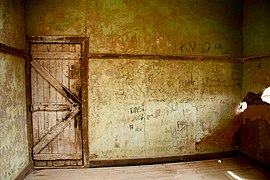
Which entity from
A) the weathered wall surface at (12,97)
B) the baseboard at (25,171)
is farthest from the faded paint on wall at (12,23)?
the baseboard at (25,171)

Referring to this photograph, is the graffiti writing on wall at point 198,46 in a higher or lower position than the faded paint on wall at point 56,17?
lower

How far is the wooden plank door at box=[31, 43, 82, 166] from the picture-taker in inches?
137

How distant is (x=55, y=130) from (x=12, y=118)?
29.4 inches

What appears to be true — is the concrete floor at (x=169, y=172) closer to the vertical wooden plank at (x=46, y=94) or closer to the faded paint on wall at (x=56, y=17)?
the vertical wooden plank at (x=46, y=94)

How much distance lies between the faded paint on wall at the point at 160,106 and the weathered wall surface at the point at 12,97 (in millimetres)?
1011

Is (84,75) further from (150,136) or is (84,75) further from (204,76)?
(204,76)

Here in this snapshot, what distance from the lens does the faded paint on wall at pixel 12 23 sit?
2709 mm

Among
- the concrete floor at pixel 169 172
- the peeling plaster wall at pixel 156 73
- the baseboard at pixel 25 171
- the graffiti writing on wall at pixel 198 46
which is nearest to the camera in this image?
the baseboard at pixel 25 171

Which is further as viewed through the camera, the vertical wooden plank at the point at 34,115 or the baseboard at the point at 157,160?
the baseboard at the point at 157,160

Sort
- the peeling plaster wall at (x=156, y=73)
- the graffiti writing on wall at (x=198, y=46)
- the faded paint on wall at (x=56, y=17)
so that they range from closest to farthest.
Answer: the faded paint on wall at (x=56, y=17) < the peeling plaster wall at (x=156, y=73) < the graffiti writing on wall at (x=198, y=46)

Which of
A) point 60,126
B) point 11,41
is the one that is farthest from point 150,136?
point 11,41

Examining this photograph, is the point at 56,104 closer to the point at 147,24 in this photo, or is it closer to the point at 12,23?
the point at 12,23

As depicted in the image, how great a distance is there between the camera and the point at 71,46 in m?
3.51

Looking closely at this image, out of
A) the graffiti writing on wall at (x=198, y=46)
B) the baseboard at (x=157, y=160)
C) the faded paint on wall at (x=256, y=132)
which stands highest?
the graffiti writing on wall at (x=198, y=46)
